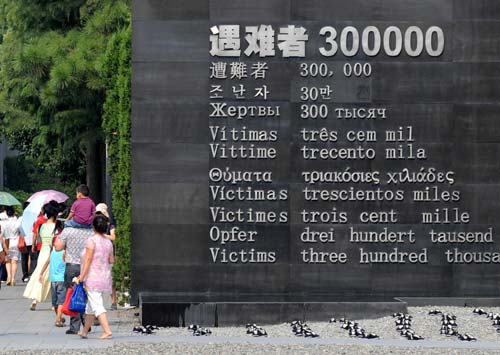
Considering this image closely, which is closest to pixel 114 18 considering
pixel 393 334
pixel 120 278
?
pixel 120 278

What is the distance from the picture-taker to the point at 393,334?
1559 centimetres

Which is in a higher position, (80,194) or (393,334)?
(80,194)

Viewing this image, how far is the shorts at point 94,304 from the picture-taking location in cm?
1502

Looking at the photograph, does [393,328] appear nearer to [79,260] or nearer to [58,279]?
[79,260]

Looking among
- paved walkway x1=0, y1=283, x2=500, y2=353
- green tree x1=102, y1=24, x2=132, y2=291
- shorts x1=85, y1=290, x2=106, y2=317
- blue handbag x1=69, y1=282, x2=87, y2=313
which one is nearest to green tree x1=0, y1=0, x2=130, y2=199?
green tree x1=102, y1=24, x2=132, y2=291

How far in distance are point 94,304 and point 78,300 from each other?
30cm

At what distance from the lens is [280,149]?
17844 millimetres

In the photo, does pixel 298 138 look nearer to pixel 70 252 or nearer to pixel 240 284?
pixel 240 284

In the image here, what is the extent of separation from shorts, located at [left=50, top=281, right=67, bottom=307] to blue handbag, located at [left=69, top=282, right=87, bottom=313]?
78.5 inches

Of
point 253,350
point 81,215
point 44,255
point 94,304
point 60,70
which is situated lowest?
point 253,350

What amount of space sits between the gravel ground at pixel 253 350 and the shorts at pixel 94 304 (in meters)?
1.06

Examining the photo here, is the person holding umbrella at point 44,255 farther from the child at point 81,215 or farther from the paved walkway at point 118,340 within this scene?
the child at point 81,215

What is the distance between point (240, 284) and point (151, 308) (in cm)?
170

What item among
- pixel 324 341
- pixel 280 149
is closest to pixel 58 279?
pixel 280 149
